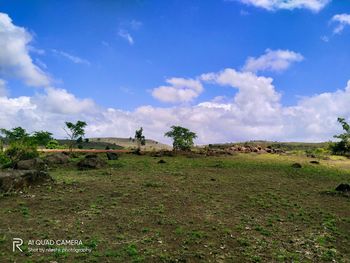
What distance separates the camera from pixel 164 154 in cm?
4897

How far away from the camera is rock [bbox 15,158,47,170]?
1182 inches

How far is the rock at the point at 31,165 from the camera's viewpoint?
3003cm

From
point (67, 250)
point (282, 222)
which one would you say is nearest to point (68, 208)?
point (67, 250)

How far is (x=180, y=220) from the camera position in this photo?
1670 cm

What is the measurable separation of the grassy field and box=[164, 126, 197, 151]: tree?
35.7 meters

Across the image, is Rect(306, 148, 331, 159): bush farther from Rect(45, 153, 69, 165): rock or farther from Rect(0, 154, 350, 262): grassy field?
Rect(45, 153, 69, 165): rock

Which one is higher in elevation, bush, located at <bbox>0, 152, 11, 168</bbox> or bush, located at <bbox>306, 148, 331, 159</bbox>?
bush, located at <bbox>306, 148, 331, 159</bbox>

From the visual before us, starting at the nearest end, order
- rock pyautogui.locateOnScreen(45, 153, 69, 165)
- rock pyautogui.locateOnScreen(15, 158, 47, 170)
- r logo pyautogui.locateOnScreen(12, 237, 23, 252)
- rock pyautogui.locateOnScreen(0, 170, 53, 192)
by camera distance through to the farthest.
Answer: r logo pyautogui.locateOnScreen(12, 237, 23, 252)
rock pyautogui.locateOnScreen(0, 170, 53, 192)
rock pyautogui.locateOnScreen(15, 158, 47, 170)
rock pyautogui.locateOnScreen(45, 153, 69, 165)

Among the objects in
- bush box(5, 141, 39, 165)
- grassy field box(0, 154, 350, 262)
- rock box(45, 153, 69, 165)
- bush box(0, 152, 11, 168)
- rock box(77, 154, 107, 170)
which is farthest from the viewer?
rock box(45, 153, 69, 165)

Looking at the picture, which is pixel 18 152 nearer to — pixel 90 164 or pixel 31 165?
pixel 31 165

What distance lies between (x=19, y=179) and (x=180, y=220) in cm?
1133

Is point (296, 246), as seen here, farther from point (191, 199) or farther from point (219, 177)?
point (219, 177)

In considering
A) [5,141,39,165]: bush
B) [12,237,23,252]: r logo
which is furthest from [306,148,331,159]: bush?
[12,237,23,252]: r logo

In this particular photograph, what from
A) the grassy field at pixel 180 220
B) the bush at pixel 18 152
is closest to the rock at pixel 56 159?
the bush at pixel 18 152
